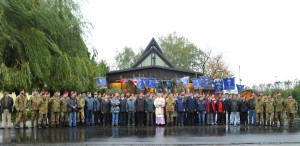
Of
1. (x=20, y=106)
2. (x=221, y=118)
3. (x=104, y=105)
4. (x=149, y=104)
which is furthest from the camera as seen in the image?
(x=221, y=118)

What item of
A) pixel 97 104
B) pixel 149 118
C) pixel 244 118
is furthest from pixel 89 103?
pixel 244 118

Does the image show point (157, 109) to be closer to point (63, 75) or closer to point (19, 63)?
point (63, 75)

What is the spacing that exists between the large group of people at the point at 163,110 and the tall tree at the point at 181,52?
5771cm

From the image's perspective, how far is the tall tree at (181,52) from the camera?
285ft

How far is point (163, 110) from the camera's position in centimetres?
2650

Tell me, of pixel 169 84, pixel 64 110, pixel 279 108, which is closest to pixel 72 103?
pixel 64 110

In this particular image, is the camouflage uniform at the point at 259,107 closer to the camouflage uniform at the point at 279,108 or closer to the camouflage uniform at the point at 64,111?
the camouflage uniform at the point at 279,108

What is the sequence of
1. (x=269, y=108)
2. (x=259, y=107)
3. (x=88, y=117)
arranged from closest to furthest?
(x=88, y=117) < (x=269, y=108) < (x=259, y=107)

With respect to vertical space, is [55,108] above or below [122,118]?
above

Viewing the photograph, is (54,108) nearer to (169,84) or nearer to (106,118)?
(106,118)

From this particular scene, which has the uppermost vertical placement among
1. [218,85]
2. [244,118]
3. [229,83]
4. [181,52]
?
[181,52]

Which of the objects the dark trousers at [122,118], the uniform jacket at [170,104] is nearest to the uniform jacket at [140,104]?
the dark trousers at [122,118]

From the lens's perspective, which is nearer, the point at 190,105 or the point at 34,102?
the point at 34,102

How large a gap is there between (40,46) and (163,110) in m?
7.77
